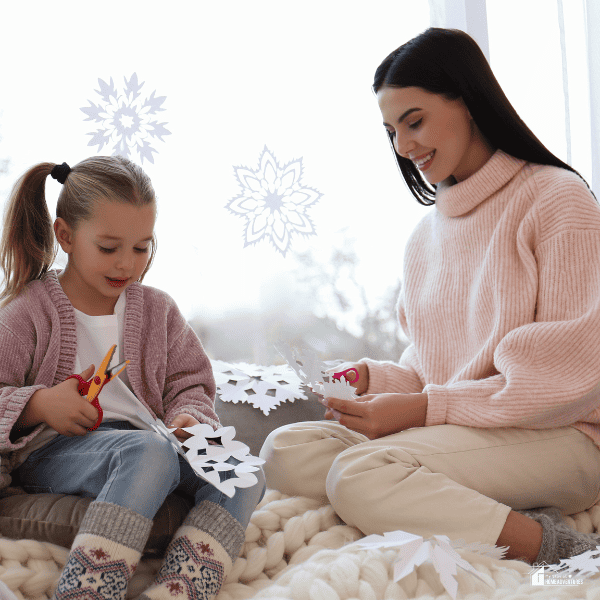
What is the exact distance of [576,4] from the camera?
5.19 ft

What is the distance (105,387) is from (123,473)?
0.81 ft

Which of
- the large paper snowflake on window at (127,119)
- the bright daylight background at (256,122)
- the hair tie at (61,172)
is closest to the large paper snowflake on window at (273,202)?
the bright daylight background at (256,122)

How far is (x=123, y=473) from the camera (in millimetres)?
749

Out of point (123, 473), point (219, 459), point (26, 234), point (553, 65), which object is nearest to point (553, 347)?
point (219, 459)

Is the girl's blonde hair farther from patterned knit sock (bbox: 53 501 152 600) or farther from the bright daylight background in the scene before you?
patterned knit sock (bbox: 53 501 152 600)

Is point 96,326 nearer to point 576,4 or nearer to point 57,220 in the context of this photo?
point 57,220

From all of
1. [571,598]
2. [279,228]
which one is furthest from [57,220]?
[571,598]

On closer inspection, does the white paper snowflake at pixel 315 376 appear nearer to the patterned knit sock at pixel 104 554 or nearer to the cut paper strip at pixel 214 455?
the cut paper strip at pixel 214 455

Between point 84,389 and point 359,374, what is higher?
point 84,389

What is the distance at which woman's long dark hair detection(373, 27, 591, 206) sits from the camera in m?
1.03

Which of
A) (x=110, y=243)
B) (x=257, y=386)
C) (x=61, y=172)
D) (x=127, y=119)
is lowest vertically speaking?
(x=257, y=386)

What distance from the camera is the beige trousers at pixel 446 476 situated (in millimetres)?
838

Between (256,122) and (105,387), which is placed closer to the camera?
(105,387)

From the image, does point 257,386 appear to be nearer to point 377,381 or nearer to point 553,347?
point 377,381
